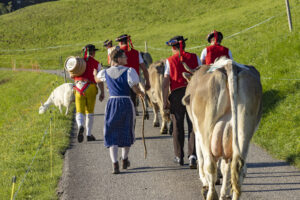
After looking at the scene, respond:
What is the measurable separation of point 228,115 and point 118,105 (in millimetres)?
2643

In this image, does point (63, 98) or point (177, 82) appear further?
point (63, 98)

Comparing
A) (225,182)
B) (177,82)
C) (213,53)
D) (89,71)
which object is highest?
(89,71)

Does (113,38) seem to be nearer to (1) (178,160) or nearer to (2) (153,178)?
(1) (178,160)

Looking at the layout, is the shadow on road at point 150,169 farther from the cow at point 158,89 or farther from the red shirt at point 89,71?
the red shirt at point 89,71

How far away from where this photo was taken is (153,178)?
6.96 metres

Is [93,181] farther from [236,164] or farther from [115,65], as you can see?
[236,164]

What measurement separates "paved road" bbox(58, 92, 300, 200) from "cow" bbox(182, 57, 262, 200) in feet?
3.19

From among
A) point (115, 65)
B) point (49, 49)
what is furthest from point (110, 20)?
point (115, 65)

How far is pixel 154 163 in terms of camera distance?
786 cm

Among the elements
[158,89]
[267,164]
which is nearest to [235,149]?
[267,164]

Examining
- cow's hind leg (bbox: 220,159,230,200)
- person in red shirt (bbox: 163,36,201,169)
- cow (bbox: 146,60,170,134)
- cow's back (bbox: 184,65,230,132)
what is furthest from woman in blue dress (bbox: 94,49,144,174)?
cow (bbox: 146,60,170,134)

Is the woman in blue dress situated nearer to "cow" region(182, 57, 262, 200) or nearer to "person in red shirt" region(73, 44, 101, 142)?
"cow" region(182, 57, 262, 200)

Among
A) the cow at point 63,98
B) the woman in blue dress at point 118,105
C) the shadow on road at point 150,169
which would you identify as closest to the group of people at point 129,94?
the woman in blue dress at point 118,105

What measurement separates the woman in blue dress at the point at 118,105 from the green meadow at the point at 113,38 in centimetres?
107
